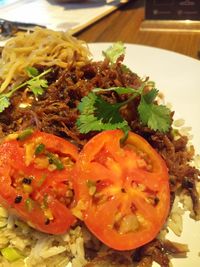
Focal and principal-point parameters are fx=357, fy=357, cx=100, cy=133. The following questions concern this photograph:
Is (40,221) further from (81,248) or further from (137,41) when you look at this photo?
(137,41)

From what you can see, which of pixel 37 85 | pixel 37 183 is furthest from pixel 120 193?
pixel 37 85

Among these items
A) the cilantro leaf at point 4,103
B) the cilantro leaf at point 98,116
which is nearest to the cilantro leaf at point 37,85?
the cilantro leaf at point 4,103

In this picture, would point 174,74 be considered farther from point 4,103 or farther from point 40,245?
point 40,245

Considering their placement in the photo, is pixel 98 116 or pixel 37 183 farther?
pixel 98 116

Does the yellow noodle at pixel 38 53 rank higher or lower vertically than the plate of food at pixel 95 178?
higher

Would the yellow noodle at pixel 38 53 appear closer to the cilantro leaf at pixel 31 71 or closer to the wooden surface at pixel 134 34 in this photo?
the cilantro leaf at pixel 31 71

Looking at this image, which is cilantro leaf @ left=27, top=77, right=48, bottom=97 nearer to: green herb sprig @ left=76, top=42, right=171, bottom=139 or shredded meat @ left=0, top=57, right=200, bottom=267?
shredded meat @ left=0, top=57, right=200, bottom=267

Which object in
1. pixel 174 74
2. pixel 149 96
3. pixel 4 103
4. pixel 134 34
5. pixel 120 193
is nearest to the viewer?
pixel 120 193

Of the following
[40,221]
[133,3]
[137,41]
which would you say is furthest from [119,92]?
[133,3]
